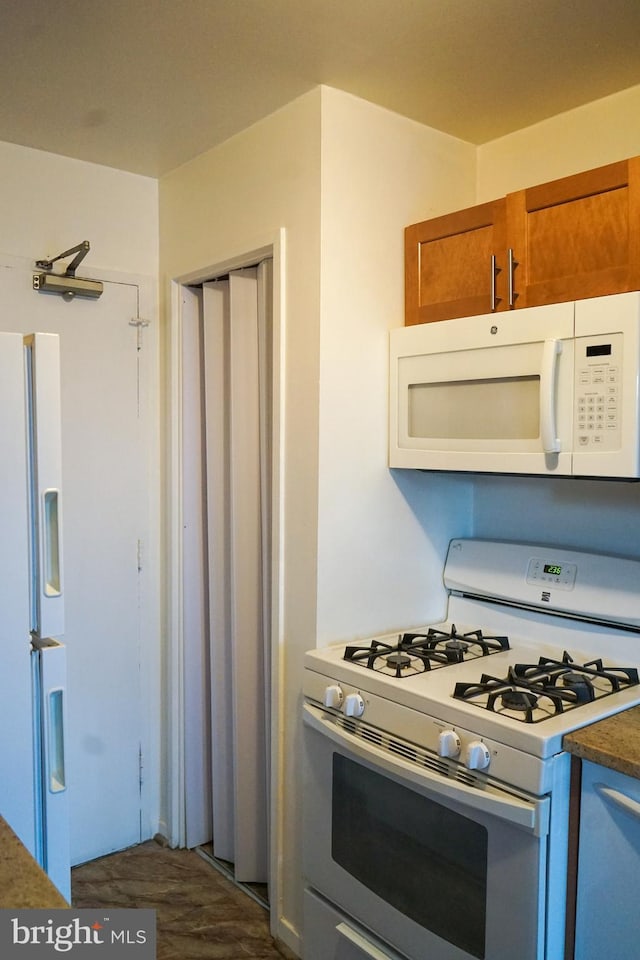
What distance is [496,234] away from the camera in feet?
6.84

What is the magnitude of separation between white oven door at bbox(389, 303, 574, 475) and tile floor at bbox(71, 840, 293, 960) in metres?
1.53

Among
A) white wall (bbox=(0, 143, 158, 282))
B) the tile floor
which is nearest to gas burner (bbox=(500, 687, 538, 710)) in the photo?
the tile floor

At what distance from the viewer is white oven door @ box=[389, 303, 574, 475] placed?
74.1 inches

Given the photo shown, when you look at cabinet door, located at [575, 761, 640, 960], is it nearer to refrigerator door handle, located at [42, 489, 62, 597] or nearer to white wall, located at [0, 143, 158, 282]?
refrigerator door handle, located at [42, 489, 62, 597]

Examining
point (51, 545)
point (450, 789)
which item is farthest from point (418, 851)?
point (51, 545)

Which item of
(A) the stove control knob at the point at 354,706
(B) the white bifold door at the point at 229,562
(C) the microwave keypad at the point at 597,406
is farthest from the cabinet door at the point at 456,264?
(A) the stove control knob at the point at 354,706

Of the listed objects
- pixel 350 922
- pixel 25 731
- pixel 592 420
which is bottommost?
pixel 350 922

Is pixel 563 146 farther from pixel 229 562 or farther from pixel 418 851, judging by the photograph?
pixel 418 851

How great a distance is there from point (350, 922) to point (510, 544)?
1153mm

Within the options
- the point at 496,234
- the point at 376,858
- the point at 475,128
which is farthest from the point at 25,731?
the point at 475,128

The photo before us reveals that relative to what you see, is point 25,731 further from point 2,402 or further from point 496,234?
point 496,234

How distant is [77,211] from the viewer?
2.73 meters

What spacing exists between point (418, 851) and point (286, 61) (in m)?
2.01

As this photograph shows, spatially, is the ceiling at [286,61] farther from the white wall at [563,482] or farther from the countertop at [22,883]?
the countertop at [22,883]
